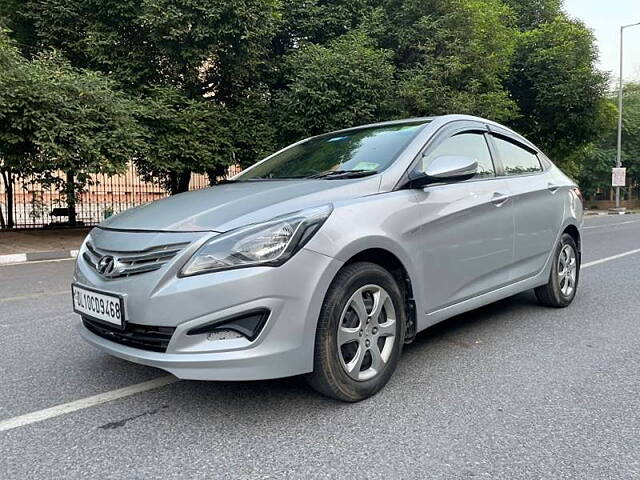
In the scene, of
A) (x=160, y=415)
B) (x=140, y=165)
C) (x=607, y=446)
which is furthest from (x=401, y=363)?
(x=140, y=165)

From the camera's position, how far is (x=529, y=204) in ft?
13.9

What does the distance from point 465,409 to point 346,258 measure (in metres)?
1.01

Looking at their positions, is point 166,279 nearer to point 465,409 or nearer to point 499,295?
point 465,409

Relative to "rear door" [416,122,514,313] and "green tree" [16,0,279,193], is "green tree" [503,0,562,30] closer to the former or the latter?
"green tree" [16,0,279,193]

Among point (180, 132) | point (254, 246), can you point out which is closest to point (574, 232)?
point (254, 246)

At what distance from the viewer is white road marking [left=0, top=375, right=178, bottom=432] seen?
2658 millimetres

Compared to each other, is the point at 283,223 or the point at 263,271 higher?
the point at 283,223

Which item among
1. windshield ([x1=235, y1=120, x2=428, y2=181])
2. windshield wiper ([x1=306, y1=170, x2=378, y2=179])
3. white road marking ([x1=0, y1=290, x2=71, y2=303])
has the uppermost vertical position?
windshield ([x1=235, y1=120, x2=428, y2=181])

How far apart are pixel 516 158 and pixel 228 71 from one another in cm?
1081

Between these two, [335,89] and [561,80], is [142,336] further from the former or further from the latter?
[561,80]

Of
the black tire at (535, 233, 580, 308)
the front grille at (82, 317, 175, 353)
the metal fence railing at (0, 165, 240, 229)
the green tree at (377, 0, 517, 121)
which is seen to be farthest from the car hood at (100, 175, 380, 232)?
the metal fence railing at (0, 165, 240, 229)

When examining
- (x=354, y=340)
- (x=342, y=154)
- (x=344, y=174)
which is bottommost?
(x=354, y=340)

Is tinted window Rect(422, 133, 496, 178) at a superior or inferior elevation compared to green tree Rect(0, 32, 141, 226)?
inferior

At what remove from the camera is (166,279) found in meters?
2.45
